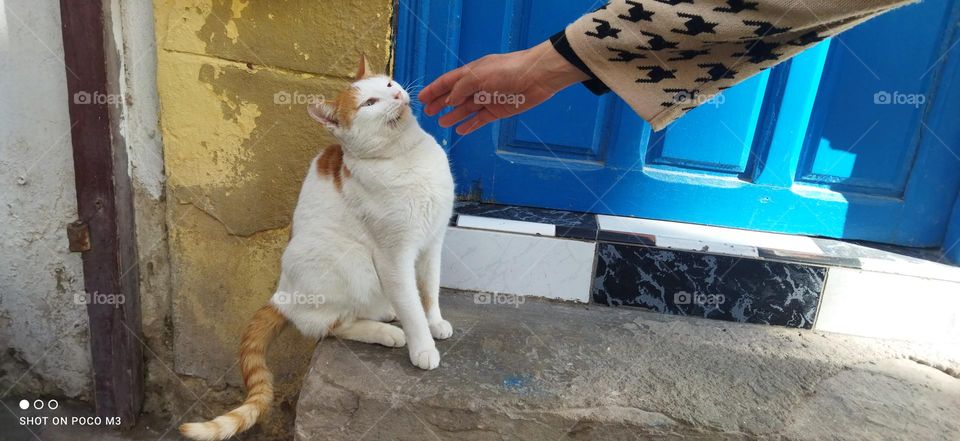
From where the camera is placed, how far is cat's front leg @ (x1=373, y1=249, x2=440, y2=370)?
1.56 metres

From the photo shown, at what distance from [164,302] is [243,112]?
2.59ft

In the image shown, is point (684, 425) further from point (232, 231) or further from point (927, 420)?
point (232, 231)

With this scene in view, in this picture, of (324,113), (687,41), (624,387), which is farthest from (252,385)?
(687,41)

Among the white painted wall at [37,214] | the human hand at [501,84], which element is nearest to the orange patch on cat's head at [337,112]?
the human hand at [501,84]

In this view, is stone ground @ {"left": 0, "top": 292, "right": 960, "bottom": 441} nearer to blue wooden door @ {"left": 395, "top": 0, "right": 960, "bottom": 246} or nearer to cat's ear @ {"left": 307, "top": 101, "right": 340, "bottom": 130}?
blue wooden door @ {"left": 395, "top": 0, "right": 960, "bottom": 246}

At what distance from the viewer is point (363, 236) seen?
63.6 inches

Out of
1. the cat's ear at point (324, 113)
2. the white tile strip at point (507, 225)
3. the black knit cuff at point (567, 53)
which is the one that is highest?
the black knit cuff at point (567, 53)

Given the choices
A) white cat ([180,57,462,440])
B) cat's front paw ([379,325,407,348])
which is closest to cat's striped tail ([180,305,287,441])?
white cat ([180,57,462,440])

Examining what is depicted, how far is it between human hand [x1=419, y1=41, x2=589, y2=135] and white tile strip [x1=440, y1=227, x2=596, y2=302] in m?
0.61

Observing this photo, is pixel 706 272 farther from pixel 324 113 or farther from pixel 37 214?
pixel 37 214

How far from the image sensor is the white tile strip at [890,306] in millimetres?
1897

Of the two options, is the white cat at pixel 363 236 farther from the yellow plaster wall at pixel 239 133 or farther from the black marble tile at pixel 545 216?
the black marble tile at pixel 545 216

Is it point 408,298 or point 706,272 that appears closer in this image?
point 408,298

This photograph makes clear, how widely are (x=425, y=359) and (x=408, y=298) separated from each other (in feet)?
0.55
